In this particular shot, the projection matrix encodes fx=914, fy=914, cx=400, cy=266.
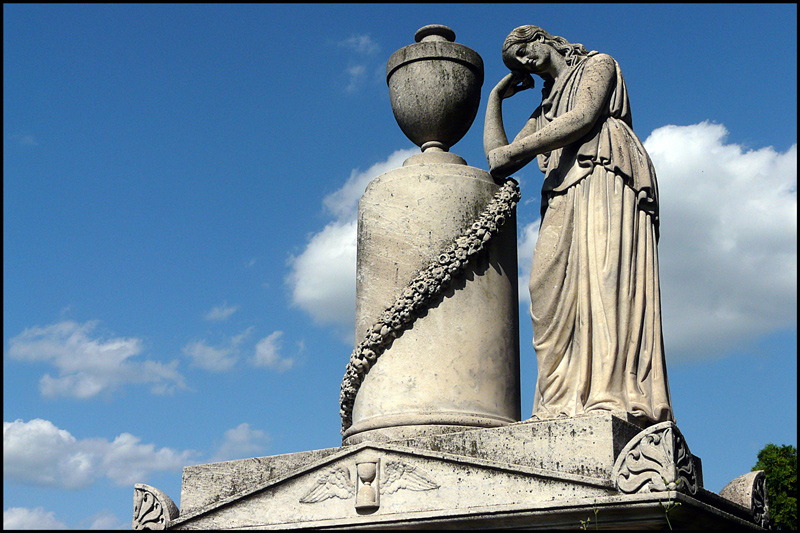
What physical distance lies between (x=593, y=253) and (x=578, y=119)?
1.21m

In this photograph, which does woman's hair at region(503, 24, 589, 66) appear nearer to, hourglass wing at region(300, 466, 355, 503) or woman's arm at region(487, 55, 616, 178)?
woman's arm at region(487, 55, 616, 178)

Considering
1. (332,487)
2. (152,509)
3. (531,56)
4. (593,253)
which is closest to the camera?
(332,487)

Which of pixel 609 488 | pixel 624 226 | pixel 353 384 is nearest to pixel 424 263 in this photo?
pixel 353 384

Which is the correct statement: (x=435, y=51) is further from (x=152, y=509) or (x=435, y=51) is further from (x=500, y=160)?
(x=152, y=509)

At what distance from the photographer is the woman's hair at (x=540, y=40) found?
876cm

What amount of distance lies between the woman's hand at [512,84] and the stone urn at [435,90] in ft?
0.89

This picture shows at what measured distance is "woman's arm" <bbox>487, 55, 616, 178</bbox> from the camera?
26.4ft

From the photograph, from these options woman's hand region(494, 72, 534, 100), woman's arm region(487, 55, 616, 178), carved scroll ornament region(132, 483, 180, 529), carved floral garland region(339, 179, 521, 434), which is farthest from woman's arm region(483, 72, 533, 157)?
carved scroll ornament region(132, 483, 180, 529)

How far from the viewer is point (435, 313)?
327 inches

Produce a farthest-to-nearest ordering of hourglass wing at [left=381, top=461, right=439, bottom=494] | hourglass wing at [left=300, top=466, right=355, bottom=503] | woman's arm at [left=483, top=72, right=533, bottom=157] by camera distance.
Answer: woman's arm at [left=483, top=72, right=533, bottom=157] → hourglass wing at [left=300, top=466, right=355, bottom=503] → hourglass wing at [left=381, top=461, right=439, bottom=494]

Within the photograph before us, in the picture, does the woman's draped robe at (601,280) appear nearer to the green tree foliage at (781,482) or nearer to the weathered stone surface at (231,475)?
the weathered stone surface at (231,475)

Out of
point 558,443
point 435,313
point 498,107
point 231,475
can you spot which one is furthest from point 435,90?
point 231,475

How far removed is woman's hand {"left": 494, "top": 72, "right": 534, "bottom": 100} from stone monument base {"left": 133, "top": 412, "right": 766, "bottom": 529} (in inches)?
149

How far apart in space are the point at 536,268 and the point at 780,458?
20.3 m
